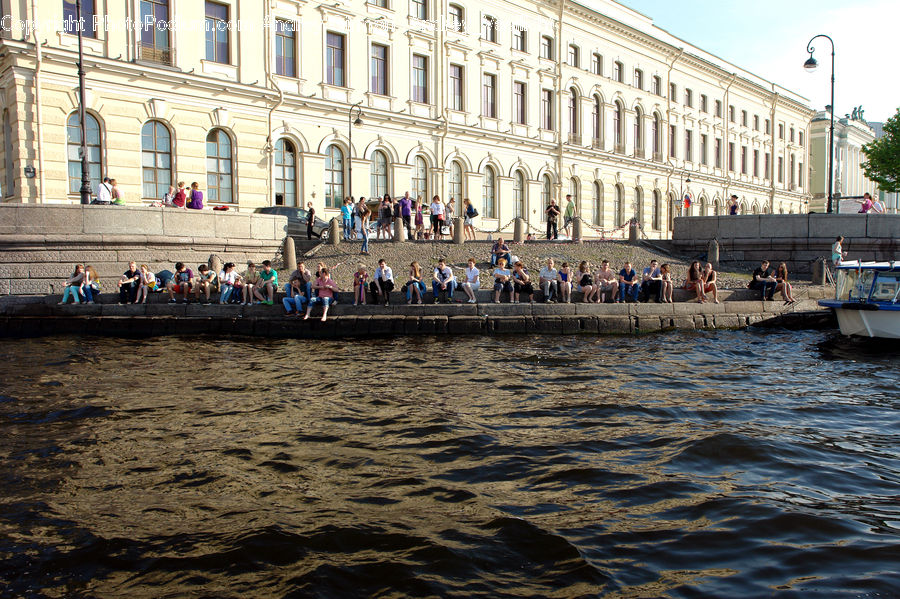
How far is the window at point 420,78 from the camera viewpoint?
2925 centimetres

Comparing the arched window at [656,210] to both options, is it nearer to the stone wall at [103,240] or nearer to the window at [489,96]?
the window at [489,96]

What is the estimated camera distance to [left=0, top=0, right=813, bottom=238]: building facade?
66.6ft

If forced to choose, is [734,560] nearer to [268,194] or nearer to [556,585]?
[556,585]

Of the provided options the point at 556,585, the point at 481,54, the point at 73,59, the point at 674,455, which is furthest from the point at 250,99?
the point at 556,585

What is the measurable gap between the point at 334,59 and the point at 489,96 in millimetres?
8641

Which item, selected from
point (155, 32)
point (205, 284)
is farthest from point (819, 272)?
point (155, 32)

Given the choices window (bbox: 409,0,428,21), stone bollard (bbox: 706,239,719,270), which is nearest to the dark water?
stone bollard (bbox: 706,239,719,270)

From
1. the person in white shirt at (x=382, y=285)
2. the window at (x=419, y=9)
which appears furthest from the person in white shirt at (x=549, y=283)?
the window at (x=419, y=9)

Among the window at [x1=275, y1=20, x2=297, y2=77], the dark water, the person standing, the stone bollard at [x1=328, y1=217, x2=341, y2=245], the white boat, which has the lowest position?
the dark water

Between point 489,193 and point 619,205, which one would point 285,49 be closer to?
point 489,193

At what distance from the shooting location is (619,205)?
132 ft

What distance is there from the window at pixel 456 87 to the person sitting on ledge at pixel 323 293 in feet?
58.2

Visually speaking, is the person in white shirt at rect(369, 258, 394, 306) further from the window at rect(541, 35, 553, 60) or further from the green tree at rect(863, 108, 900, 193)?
the green tree at rect(863, 108, 900, 193)

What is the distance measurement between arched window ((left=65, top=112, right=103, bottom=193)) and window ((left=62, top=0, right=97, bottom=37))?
30cm
